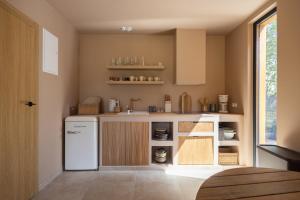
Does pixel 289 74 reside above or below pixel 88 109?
above

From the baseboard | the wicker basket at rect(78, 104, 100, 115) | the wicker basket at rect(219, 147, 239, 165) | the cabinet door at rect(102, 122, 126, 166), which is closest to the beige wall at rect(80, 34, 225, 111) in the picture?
the wicker basket at rect(78, 104, 100, 115)

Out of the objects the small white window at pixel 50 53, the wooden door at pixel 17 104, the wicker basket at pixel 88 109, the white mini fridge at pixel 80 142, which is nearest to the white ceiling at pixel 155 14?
the small white window at pixel 50 53

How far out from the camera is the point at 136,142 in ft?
13.1

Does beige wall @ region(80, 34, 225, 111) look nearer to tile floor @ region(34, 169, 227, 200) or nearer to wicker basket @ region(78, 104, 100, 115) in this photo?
wicker basket @ region(78, 104, 100, 115)

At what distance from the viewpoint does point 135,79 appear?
463 centimetres

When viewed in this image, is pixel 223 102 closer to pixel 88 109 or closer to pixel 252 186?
pixel 88 109

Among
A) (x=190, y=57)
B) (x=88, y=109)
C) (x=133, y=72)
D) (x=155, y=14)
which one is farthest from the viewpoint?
(x=133, y=72)

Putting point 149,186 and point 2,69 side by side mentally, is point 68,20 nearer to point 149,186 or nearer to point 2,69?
point 2,69

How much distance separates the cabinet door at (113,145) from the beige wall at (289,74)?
7.65 feet

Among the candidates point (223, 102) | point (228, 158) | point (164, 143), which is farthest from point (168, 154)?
point (223, 102)

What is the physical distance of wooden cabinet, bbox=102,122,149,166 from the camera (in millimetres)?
3971

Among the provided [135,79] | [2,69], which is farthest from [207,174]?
[2,69]

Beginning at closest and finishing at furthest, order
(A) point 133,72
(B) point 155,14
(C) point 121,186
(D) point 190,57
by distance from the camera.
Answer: (C) point 121,186, (B) point 155,14, (D) point 190,57, (A) point 133,72

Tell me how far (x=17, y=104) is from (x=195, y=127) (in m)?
2.71
